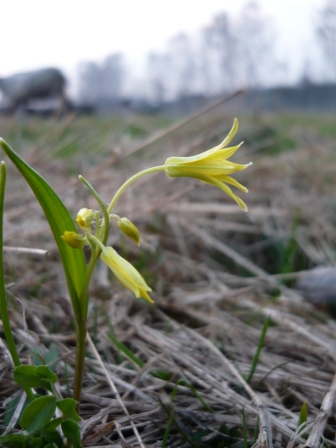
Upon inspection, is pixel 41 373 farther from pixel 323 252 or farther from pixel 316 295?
pixel 323 252

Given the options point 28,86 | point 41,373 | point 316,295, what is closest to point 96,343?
point 41,373

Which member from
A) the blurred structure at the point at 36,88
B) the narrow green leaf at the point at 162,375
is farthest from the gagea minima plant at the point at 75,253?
the blurred structure at the point at 36,88

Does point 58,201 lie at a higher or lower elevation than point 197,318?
higher

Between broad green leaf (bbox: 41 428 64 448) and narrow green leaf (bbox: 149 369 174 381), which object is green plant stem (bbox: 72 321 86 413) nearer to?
broad green leaf (bbox: 41 428 64 448)

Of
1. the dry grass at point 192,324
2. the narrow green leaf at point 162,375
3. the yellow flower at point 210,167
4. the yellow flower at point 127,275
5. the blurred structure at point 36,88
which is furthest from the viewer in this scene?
the blurred structure at point 36,88

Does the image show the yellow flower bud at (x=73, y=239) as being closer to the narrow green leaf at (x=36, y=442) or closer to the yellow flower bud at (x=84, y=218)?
the yellow flower bud at (x=84, y=218)
